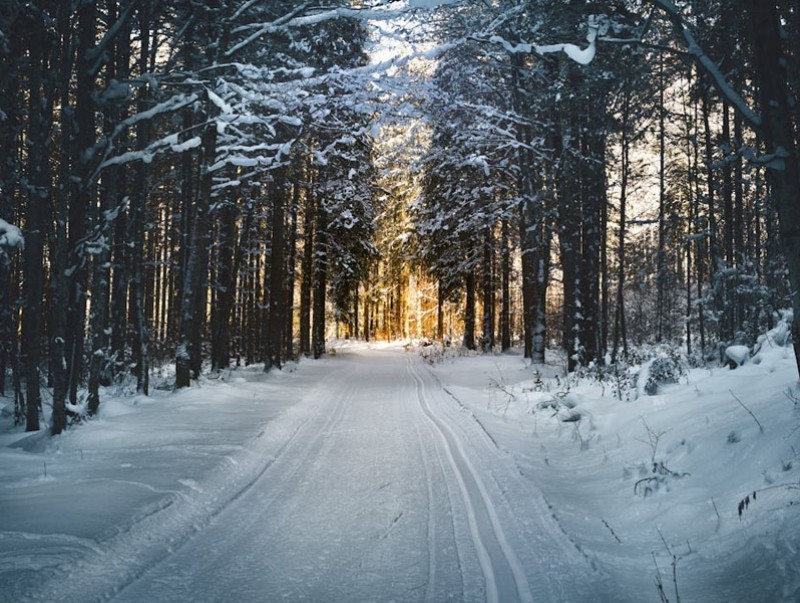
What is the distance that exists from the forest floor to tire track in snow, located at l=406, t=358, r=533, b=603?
0.02 m

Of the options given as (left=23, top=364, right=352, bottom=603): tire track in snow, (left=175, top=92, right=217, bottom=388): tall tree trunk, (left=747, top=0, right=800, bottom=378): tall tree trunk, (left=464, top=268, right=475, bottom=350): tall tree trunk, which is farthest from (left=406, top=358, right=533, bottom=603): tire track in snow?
(left=464, top=268, right=475, bottom=350): tall tree trunk

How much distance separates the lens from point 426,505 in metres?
5.11

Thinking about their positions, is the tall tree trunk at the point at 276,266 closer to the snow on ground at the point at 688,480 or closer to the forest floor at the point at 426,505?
the forest floor at the point at 426,505

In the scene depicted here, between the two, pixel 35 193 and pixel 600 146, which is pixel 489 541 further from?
pixel 600 146

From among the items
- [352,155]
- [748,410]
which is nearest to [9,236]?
[748,410]

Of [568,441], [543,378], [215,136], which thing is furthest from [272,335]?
[568,441]

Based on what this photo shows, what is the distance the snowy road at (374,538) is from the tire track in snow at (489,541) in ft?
0.04

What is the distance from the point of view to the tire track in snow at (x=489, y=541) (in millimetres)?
3463

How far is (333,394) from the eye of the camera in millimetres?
13008

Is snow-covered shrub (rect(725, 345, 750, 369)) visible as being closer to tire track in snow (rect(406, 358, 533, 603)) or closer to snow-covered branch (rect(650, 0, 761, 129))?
snow-covered branch (rect(650, 0, 761, 129))

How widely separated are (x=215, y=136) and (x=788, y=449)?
44.7ft

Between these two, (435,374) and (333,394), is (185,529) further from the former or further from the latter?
(435,374)

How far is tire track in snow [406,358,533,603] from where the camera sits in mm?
3463

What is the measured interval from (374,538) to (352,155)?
64.8 feet
